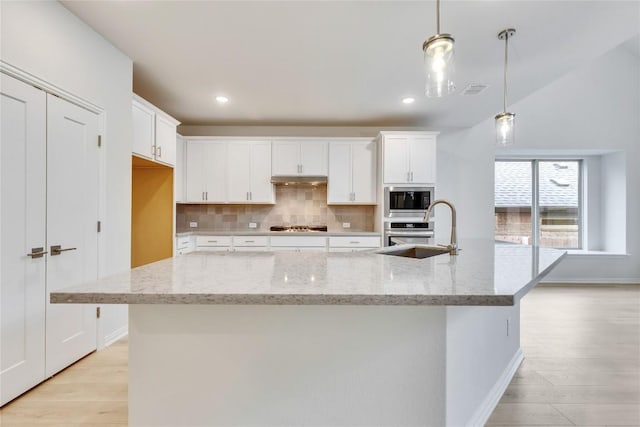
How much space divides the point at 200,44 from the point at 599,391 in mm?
3788

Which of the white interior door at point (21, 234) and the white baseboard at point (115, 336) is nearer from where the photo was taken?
the white interior door at point (21, 234)

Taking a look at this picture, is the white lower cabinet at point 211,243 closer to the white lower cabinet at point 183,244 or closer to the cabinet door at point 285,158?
the white lower cabinet at point 183,244

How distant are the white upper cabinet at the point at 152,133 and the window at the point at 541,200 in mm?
5335

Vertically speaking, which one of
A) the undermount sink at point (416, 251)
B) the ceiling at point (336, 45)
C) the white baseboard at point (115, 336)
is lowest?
the white baseboard at point (115, 336)

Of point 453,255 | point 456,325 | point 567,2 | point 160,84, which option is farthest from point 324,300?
point 160,84

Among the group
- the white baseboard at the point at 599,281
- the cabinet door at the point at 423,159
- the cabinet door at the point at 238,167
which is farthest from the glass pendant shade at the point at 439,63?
the white baseboard at the point at 599,281

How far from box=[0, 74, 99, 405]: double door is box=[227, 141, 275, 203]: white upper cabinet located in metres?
2.19

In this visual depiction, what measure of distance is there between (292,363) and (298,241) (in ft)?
10.2

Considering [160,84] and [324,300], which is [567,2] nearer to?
[324,300]

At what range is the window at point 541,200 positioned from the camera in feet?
18.6

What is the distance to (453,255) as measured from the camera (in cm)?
191

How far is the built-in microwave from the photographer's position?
4367mm

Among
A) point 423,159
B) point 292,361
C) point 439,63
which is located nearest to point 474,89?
point 423,159

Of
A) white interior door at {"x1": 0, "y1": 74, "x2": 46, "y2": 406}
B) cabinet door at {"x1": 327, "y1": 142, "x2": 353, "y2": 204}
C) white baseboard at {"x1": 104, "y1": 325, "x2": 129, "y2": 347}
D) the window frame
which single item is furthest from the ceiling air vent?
white baseboard at {"x1": 104, "y1": 325, "x2": 129, "y2": 347}
